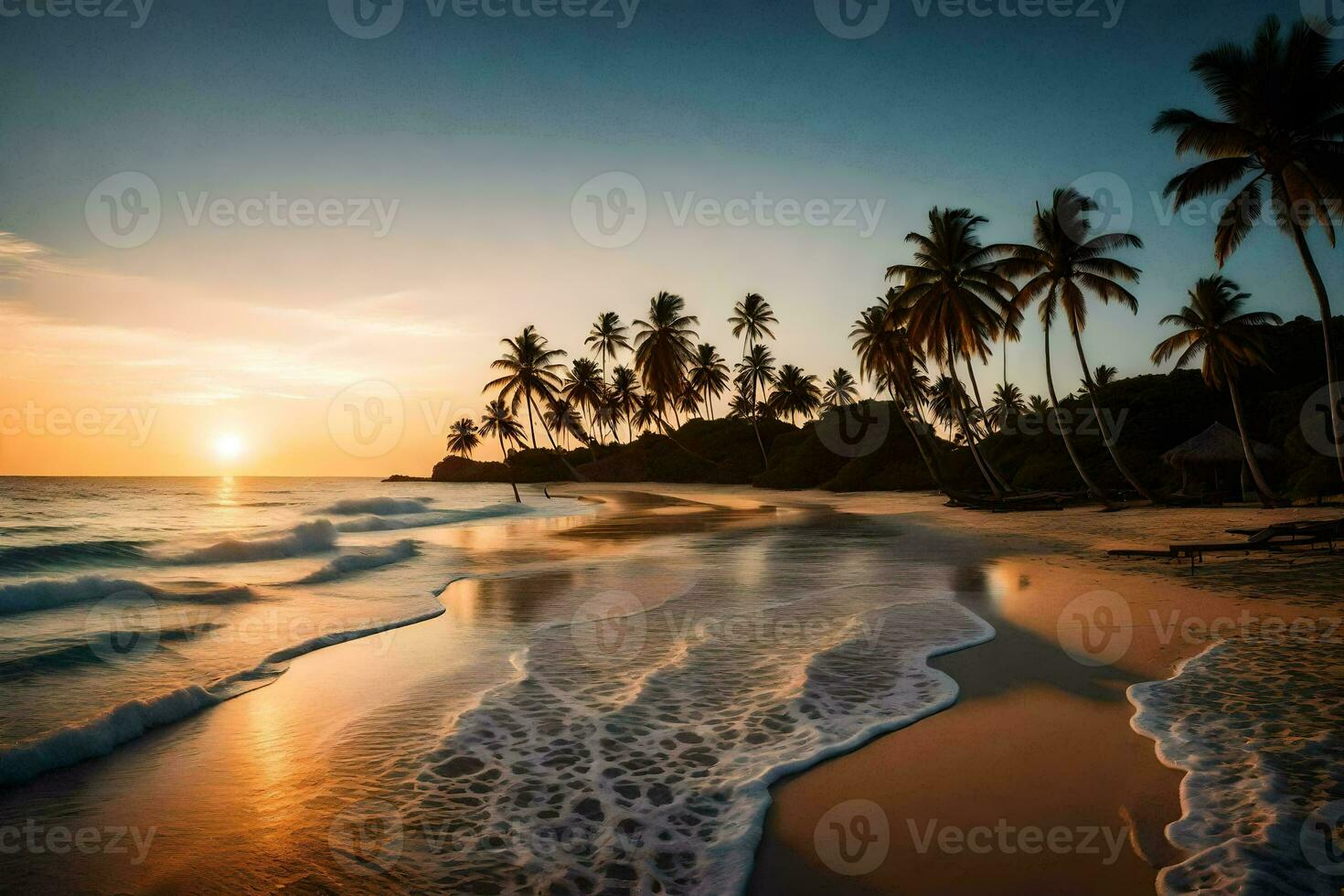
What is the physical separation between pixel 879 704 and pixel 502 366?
52.5 meters

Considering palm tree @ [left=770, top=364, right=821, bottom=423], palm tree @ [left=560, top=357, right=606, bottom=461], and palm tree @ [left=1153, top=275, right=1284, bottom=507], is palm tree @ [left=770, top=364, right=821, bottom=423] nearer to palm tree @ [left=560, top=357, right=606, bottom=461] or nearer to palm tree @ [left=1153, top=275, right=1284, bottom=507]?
palm tree @ [left=560, top=357, right=606, bottom=461]

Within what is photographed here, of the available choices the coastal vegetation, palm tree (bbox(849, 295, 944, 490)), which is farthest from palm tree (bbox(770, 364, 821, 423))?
palm tree (bbox(849, 295, 944, 490))

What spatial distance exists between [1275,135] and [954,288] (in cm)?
1474

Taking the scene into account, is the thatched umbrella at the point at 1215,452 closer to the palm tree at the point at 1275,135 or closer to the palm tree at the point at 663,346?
the palm tree at the point at 1275,135

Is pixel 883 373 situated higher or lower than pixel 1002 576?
higher

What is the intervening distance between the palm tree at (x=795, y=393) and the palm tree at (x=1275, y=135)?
209 ft

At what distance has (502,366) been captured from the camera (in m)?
55.7

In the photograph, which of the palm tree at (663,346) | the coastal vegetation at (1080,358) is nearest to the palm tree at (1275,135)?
the coastal vegetation at (1080,358)

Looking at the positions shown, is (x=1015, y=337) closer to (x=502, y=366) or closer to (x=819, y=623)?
(x=819, y=623)

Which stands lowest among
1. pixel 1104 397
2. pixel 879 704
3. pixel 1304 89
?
pixel 879 704

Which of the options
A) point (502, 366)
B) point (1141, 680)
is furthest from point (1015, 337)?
point (502, 366)

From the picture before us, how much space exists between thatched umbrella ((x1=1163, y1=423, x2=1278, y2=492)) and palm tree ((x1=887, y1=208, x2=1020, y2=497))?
7190mm

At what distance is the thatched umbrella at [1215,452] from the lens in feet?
90.7

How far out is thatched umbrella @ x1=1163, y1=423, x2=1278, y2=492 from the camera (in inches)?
1088
